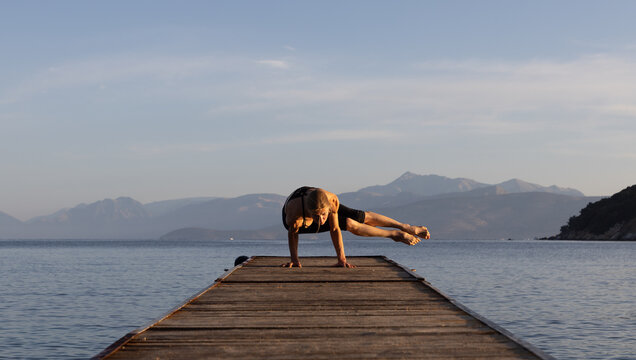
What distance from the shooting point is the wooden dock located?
6.86 m

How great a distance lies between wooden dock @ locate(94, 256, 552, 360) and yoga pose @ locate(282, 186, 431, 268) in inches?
60.5

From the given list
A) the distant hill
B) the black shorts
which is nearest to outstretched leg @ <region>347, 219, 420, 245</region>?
the black shorts

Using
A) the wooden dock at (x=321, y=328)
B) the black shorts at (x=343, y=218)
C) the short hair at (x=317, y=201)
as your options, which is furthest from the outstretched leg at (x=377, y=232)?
the wooden dock at (x=321, y=328)

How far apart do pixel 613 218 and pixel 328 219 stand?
180418mm

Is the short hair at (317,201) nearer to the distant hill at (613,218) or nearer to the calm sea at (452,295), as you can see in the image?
the calm sea at (452,295)

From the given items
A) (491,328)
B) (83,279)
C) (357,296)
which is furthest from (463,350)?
(83,279)

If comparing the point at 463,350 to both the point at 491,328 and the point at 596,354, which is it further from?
the point at 596,354

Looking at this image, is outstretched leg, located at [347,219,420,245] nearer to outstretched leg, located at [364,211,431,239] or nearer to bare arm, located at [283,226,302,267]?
outstretched leg, located at [364,211,431,239]

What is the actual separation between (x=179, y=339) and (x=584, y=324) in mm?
21226

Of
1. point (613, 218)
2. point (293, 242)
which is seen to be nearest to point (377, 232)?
point (293, 242)

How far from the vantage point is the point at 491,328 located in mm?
8109

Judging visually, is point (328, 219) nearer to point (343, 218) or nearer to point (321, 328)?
point (343, 218)

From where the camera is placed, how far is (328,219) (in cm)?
1423

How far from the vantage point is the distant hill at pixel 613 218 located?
167875mm
